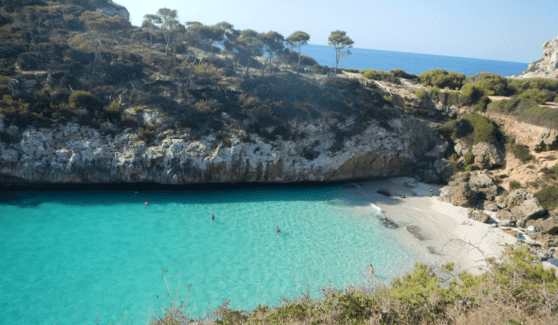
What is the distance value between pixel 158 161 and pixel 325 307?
1666cm

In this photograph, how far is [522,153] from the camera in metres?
24.6

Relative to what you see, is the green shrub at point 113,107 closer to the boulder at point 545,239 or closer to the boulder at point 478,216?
the boulder at point 478,216

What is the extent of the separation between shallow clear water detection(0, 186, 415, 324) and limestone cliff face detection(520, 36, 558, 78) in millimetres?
44374

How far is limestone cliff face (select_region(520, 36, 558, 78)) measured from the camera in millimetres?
43344

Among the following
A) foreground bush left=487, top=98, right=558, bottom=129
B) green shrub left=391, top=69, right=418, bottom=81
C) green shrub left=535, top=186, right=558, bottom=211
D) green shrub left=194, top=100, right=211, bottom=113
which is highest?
green shrub left=391, top=69, right=418, bottom=81

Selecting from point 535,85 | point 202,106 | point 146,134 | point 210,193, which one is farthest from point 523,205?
point 146,134

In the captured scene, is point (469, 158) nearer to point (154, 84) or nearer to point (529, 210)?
point (529, 210)

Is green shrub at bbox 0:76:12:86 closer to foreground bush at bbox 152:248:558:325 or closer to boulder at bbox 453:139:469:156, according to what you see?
foreground bush at bbox 152:248:558:325

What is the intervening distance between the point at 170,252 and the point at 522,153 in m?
29.1

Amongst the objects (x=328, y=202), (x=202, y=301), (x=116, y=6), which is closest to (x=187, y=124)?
(x=328, y=202)

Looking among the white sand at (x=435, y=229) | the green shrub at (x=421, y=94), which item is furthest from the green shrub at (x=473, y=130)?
the white sand at (x=435, y=229)

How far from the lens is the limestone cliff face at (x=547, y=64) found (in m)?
43.3

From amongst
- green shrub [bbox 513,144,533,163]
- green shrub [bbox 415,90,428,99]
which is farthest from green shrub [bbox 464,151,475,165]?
green shrub [bbox 415,90,428,99]

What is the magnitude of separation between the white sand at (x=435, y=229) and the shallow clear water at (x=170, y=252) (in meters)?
1.55
